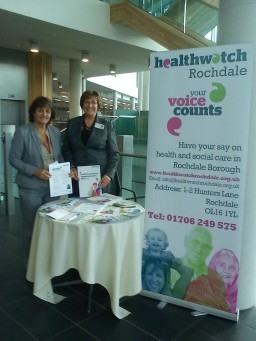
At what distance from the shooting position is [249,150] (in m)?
2.34

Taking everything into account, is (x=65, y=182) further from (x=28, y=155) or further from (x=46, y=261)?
(x=46, y=261)

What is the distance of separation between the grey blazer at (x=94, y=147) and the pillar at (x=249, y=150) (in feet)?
3.94

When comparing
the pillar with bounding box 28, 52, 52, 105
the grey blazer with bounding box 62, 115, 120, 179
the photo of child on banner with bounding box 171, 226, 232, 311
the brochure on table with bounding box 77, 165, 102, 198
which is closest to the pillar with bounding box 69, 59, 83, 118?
the pillar with bounding box 28, 52, 52, 105

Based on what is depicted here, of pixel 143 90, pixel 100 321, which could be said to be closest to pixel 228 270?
pixel 100 321

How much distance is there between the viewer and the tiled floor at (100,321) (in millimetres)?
2191

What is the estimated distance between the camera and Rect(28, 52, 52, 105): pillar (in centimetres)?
895

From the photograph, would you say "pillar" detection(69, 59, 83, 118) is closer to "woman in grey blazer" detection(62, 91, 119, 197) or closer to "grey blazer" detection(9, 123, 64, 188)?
"woman in grey blazer" detection(62, 91, 119, 197)

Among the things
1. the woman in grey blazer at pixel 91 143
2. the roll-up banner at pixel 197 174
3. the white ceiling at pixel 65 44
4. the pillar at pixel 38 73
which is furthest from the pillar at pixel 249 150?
the pillar at pixel 38 73

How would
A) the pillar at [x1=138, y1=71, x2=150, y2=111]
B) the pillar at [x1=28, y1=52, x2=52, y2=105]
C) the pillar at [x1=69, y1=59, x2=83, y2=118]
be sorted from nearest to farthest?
the pillar at [x1=28, y1=52, x2=52, y2=105]
the pillar at [x1=69, y1=59, x2=83, y2=118]
the pillar at [x1=138, y1=71, x2=150, y2=111]

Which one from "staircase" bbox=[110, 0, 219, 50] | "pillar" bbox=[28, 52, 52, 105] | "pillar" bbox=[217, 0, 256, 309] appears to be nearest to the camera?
"pillar" bbox=[217, 0, 256, 309]

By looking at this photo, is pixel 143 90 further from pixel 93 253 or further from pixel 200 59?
pixel 93 253

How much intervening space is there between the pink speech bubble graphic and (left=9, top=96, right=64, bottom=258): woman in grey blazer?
109cm

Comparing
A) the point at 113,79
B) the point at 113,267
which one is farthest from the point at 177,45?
the point at 113,79

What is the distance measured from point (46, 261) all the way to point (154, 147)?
116cm
